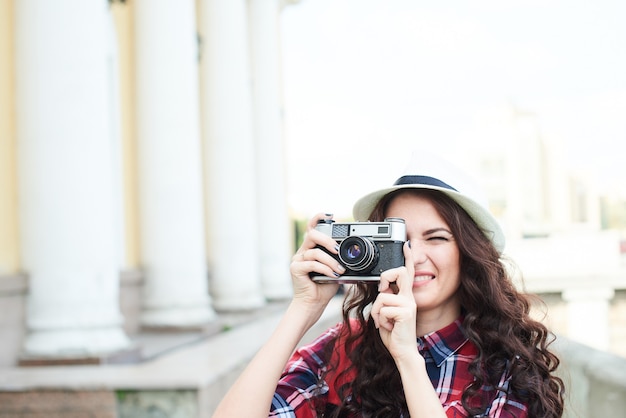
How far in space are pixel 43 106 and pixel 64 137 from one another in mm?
330

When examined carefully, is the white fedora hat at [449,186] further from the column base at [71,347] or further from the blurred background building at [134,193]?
the column base at [71,347]

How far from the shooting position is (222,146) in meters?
12.8

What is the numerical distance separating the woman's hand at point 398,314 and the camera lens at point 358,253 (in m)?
0.09

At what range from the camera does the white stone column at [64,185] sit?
6723 millimetres

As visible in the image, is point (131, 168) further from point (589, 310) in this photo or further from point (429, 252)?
point (589, 310)

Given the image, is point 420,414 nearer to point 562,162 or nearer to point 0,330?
point 0,330

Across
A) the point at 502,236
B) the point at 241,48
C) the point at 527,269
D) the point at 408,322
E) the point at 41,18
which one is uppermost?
the point at 241,48

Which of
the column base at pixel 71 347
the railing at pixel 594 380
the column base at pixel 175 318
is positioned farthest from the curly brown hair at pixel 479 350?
the column base at pixel 175 318

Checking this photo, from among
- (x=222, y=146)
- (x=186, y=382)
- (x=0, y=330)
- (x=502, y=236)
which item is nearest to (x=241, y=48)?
(x=222, y=146)

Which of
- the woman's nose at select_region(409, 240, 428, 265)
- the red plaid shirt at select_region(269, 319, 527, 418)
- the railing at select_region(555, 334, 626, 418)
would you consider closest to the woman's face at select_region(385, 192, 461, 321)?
the woman's nose at select_region(409, 240, 428, 265)

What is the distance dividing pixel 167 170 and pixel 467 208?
7763 millimetres

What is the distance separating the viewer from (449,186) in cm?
250

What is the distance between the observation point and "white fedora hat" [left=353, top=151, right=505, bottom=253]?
2467mm

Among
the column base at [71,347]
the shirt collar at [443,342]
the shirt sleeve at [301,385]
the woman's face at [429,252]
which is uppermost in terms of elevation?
the woman's face at [429,252]
